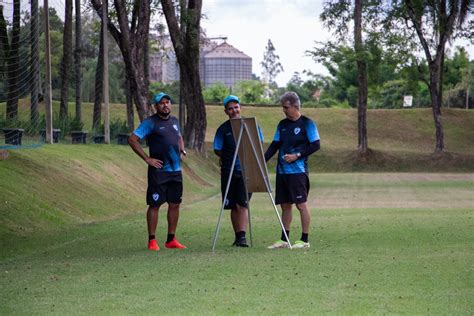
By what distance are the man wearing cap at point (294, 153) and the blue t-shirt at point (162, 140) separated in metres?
1.37

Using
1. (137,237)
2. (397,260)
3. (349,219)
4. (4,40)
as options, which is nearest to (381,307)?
(397,260)

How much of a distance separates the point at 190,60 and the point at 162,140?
99.0 feet

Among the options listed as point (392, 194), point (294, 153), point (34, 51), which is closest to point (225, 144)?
point (294, 153)

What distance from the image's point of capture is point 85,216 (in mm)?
21062

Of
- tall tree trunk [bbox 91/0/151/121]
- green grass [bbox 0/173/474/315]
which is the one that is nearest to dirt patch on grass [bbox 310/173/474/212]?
green grass [bbox 0/173/474/315]

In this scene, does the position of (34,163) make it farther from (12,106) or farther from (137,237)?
(137,237)

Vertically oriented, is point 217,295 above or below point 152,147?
below

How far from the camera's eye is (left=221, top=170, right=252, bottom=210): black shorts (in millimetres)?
14516

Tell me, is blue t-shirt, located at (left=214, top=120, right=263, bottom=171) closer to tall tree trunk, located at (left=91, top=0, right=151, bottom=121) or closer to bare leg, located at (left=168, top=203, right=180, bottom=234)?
bare leg, located at (left=168, top=203, right=180, bottom=234)

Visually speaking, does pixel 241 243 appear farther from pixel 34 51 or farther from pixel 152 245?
pixel 34 51

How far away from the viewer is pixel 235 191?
1462 centimetres

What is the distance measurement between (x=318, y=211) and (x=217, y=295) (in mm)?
13665

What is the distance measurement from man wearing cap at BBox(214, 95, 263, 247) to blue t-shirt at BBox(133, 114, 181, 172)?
0.57 metres

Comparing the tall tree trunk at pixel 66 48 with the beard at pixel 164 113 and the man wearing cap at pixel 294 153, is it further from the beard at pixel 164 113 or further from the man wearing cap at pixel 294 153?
the man wearing cap at pixel 294 153
